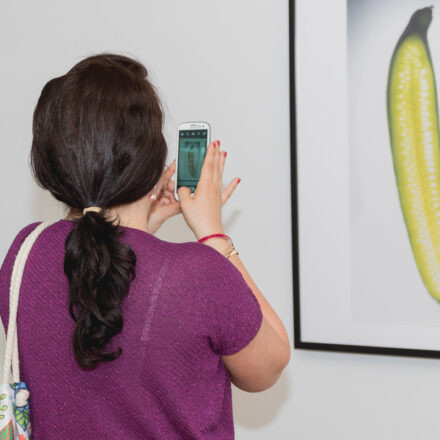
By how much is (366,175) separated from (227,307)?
62 cm

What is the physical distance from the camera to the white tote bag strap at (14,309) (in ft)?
2.51

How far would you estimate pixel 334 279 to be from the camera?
1.24m

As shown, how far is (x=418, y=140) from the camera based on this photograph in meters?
1.17

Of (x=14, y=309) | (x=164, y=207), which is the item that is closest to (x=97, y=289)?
(x=14, y=309)

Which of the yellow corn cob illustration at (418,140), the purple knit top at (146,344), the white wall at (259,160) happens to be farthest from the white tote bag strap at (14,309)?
the yellow corn cob illustration at (418,140)

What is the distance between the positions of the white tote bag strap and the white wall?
2.10 feet

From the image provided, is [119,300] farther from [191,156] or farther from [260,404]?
[260,404]

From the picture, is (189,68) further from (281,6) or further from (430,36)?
(430,36)

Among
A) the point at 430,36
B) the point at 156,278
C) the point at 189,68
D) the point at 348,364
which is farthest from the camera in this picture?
the point at 189,68

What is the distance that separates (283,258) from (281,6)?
578 mm

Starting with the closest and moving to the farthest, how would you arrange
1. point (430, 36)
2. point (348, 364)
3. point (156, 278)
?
point (156, 278)
point (430, 36)
point (348, 364)

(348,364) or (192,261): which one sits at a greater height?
(192,261)

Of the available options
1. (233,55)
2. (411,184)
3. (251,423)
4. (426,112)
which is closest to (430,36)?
(426,112)

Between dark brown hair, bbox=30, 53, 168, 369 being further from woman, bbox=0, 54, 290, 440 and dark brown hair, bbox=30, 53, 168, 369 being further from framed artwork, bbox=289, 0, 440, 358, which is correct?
framed artwork, bbox=289, 0, 440, 358
